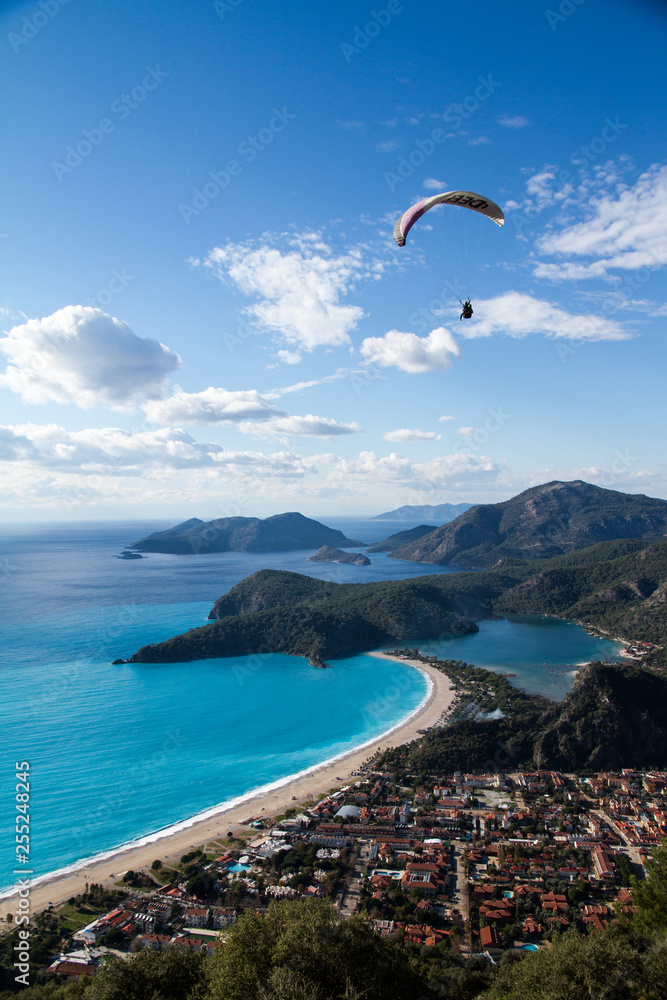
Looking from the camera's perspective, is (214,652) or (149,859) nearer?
(149,859)

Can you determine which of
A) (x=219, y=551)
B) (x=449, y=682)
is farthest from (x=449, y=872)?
(x=219, y=551)

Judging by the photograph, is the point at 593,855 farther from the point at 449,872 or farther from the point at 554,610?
the point at 554,610

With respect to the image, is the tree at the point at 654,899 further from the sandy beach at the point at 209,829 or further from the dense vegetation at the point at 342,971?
the sandy beach at the point at 209,829

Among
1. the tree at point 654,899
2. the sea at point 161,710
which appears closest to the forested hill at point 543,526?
the sea at point 161,710

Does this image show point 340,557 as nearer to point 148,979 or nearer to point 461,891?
point 461,891

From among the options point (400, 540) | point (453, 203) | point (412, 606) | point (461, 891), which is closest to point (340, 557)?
point (400, 540)

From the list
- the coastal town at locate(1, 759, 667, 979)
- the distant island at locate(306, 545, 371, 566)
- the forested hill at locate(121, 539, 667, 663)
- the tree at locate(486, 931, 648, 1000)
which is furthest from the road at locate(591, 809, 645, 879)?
the distant island at locate(306, 545, 371, 566)

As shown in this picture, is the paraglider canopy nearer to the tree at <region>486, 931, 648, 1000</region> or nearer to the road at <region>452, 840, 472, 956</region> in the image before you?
the tree at <region>486, 931, 648, 1000</region>
